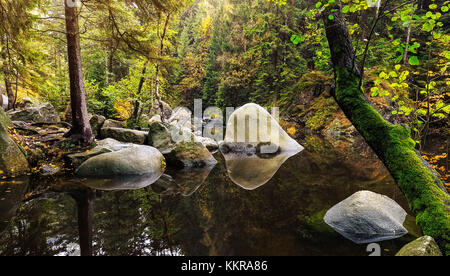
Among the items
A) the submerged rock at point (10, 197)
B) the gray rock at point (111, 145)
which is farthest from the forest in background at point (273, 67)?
the submerged rock at point (10, 197)

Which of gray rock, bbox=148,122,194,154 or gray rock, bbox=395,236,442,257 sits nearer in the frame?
gray rock, bbox=395,236,442,257

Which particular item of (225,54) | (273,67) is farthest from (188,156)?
(225,54)

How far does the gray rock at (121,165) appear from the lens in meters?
5.82

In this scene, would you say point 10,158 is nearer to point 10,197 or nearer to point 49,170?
point 49,170

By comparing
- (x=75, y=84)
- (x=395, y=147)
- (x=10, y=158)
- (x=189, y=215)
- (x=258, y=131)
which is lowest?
(x=189, y=215)

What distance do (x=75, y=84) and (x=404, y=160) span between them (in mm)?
8182

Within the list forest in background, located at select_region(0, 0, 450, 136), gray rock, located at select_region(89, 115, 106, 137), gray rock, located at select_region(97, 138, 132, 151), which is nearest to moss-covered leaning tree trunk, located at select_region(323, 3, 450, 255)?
forest in background, located at select_region(0, 0, 450, 136)

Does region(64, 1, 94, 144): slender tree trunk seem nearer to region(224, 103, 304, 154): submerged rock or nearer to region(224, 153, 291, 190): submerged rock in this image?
region(224, 153, 291, 190): submerged rock

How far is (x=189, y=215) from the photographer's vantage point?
3738 mm

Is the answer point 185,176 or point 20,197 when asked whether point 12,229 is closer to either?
point 20,197

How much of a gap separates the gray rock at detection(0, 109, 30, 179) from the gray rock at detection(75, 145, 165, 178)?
127 centimetres

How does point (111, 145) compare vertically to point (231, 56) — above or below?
below

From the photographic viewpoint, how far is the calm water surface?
2803 millimetres

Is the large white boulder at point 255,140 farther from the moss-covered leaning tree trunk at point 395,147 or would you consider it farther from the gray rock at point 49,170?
the moss-covered leaning tree trunk at point 395,147
